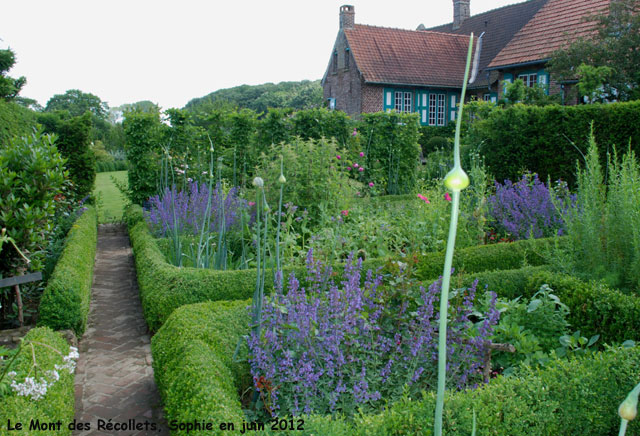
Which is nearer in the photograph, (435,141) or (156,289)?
(156,289)

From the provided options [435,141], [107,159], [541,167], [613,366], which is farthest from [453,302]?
[107,159]

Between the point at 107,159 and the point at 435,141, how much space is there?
1788 centimetres

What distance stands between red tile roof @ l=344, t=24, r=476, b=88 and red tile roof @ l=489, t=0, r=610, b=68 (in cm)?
461

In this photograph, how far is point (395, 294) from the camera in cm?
312

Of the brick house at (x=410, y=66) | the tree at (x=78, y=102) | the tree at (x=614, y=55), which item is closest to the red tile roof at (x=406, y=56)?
the brick house at (x=410, y=66)

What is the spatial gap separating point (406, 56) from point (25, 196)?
920 inches

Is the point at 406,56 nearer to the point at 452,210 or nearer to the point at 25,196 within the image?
the point at 25,196

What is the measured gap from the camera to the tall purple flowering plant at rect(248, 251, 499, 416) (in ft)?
8.48

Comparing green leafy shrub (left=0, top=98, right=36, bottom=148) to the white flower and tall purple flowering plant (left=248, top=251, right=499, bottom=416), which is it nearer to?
the white flower

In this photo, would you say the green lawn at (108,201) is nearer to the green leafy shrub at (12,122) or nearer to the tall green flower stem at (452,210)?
the green leafy shrub at (12,122)

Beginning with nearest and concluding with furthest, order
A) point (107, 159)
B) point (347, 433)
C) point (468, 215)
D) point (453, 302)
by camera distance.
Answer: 1. point (347, 433)
2. point (453, 302)
3. point (468, 215)
4. point (107, 159)

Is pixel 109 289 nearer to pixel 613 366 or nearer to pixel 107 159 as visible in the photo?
pixel 613 366

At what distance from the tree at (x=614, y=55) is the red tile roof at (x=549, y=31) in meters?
1.88

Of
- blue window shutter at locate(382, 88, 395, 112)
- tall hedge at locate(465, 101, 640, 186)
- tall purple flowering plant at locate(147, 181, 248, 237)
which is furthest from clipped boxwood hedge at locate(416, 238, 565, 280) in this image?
blue window shutter at locate(382, 88, 395, 112)
